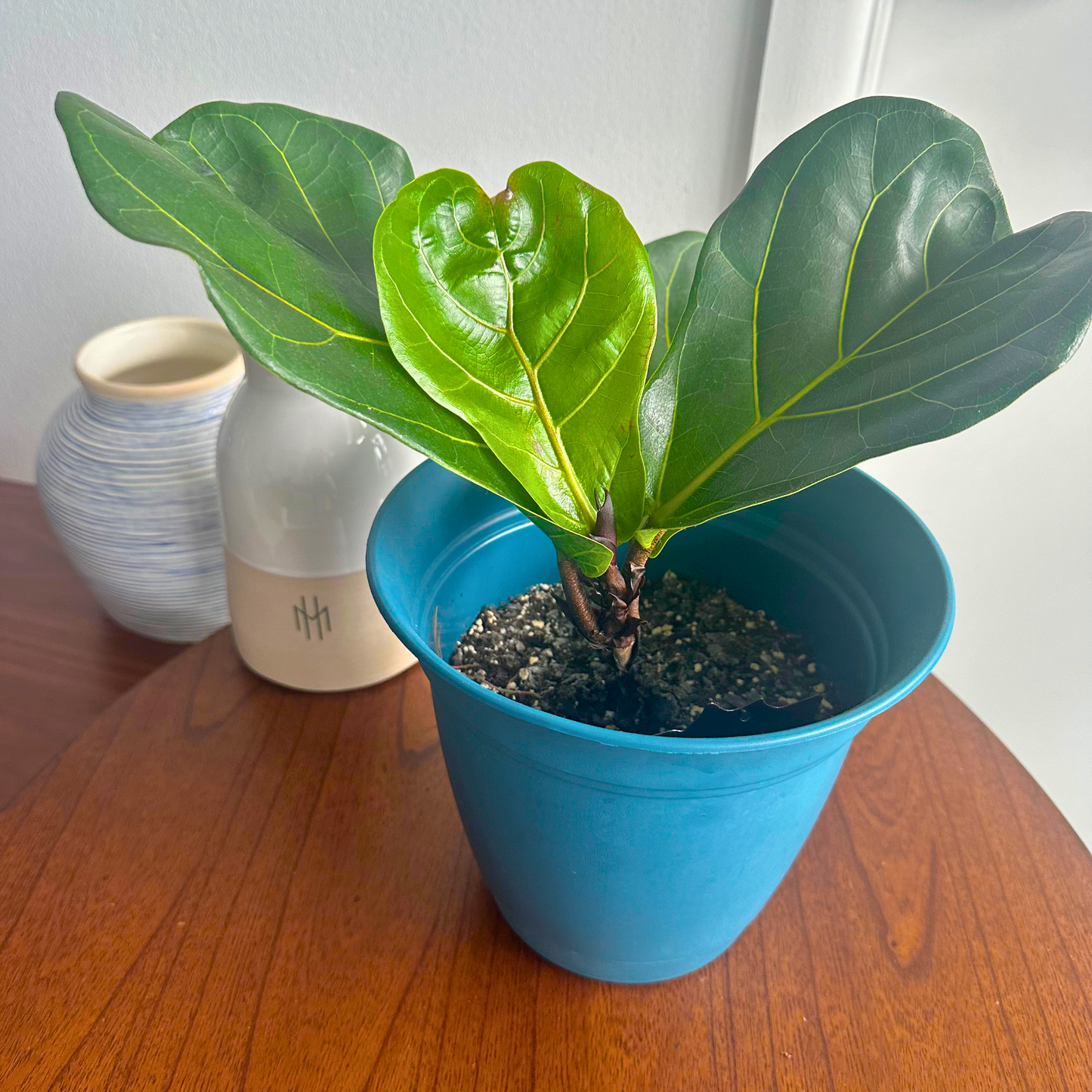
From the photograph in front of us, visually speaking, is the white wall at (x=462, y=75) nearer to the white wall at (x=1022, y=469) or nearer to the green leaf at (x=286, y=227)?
the white wall at (x=1022, y=469)

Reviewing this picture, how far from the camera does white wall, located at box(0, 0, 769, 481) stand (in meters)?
0.73

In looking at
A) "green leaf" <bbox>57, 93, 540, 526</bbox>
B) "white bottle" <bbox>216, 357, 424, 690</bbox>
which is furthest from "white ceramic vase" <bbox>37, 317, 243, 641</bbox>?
"green leaf" <bbox>57, 93, 540, 526</bbox>

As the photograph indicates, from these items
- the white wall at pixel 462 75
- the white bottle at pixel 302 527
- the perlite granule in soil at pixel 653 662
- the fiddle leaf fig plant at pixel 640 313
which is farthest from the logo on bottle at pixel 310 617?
the white wall at pixel 462 75

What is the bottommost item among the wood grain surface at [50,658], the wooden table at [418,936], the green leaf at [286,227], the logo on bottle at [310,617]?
the wood grain surface at [50,658]

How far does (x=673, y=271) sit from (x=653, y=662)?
7.8 inches

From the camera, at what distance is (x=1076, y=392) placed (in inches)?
30.4

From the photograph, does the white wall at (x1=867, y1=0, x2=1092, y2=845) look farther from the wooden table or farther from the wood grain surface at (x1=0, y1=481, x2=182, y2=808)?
the wood grain surface at (x1=0, y1=481, x2=182, y2=808)

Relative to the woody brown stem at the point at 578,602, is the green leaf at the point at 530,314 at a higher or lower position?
higher

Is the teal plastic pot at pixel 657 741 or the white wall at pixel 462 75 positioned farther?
the white wall at pixel 462 75

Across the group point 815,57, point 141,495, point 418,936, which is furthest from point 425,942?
point 815,57

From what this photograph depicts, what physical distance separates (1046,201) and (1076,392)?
165mm

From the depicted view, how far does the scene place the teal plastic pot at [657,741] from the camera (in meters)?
0.33

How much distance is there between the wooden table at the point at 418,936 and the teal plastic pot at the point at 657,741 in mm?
36

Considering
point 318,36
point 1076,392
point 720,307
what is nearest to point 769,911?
point 720,307
